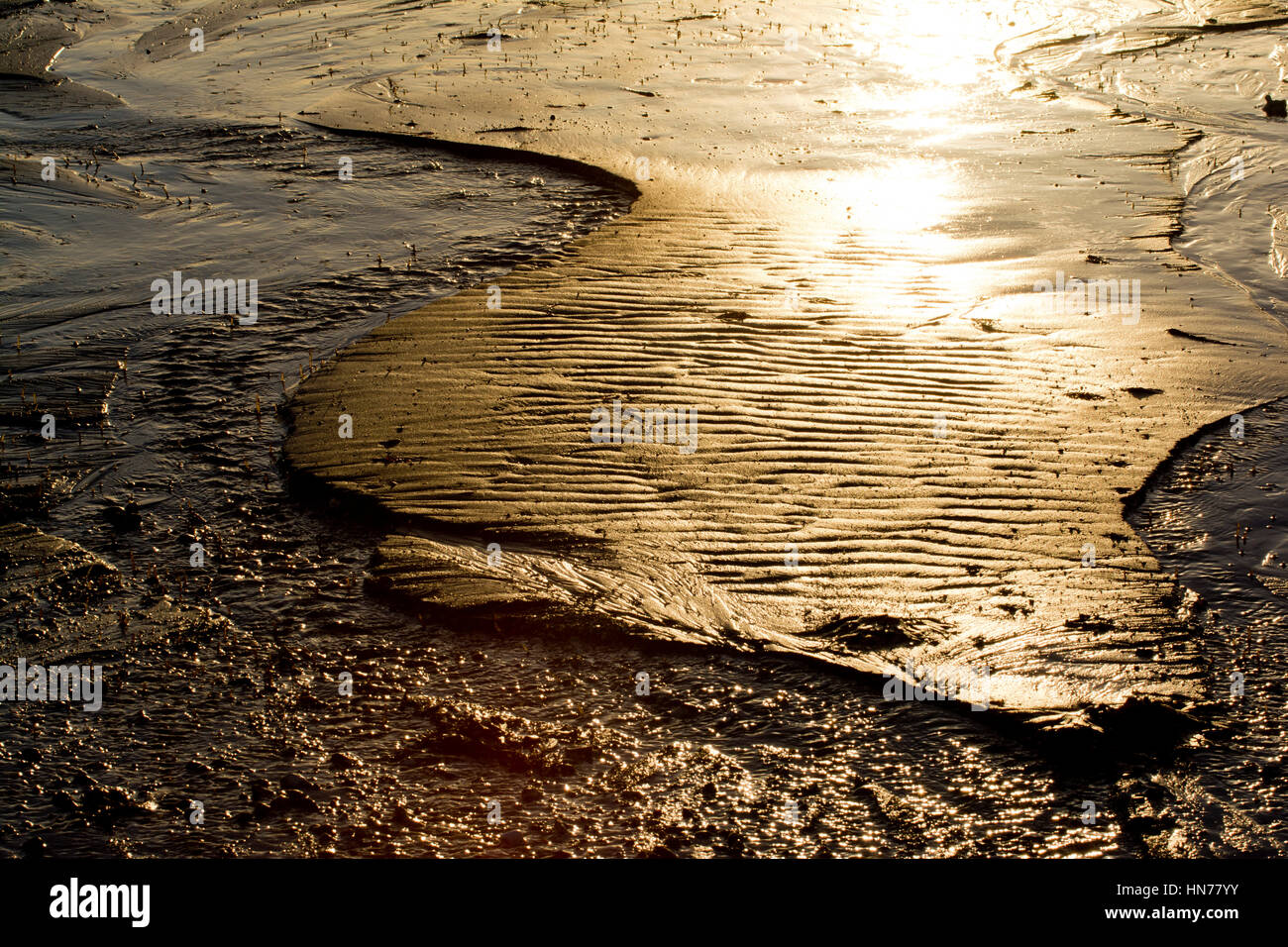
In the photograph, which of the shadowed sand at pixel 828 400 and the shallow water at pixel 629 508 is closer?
the shallow water at pixel 629 508

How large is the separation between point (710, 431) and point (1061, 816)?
11.5ft

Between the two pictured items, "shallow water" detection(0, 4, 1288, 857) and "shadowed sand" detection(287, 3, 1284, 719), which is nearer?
"shallow water" detection(0, 4, 1288, 857)

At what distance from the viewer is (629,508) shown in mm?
6785

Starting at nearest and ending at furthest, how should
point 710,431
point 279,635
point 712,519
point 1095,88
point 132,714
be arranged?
point 132,714, point 279,635, point 712,519, point 710,431, point 1095,88

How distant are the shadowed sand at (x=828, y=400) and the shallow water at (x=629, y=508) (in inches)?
1.3

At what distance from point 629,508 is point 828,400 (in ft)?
6.11

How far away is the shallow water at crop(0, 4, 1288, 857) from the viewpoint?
488 cm

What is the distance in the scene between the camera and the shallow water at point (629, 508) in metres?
4.88

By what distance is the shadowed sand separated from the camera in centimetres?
605

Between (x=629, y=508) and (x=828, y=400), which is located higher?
(x=828, y=400)

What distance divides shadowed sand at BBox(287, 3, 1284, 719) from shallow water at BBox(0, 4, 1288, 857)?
34 millimetres
